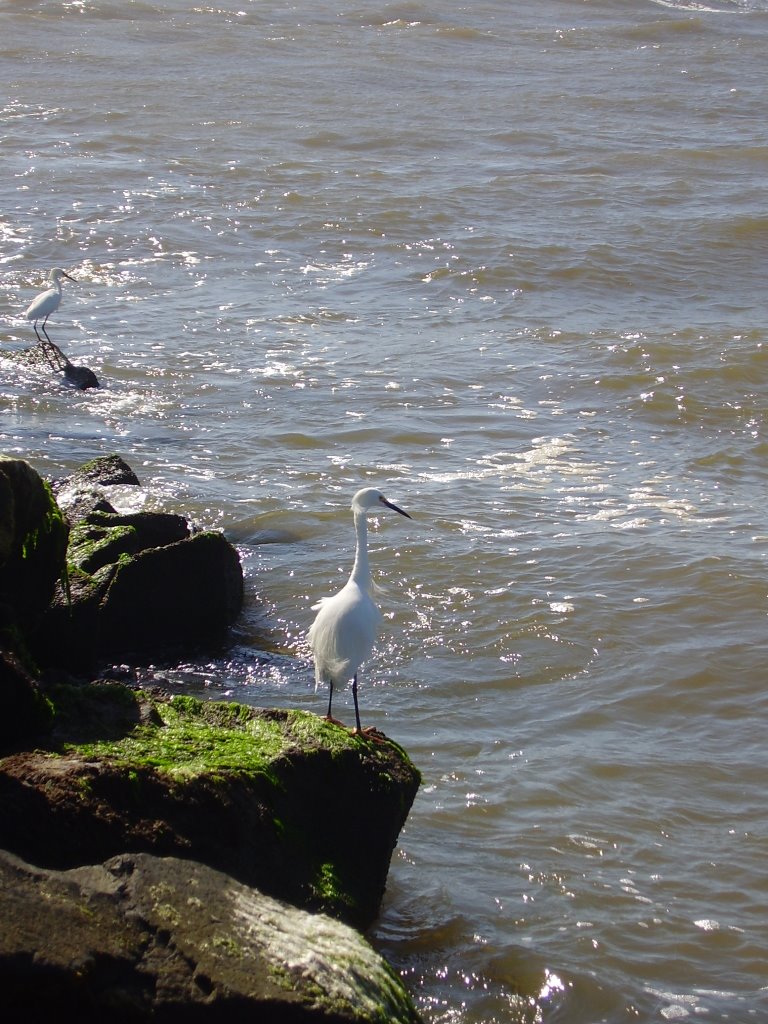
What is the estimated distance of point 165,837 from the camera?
3.65 meters

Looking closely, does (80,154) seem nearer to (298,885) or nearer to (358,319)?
(358,319)

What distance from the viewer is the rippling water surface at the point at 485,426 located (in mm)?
4980

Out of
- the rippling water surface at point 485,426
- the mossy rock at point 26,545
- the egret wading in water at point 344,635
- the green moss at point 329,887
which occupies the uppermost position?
the mossy rock at point 26,545

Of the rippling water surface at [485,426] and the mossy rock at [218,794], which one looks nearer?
the mossy rock at [218,794]

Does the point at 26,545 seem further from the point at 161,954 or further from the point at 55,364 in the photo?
the point at 55,364

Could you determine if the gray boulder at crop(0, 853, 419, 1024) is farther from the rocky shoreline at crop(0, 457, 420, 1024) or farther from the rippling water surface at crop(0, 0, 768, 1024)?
the rippling water surface at crop(0, 0, 768, 1024)

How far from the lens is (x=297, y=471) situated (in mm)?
9633

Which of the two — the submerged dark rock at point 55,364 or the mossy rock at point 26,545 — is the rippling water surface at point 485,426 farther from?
the mossy rock at point 26,545

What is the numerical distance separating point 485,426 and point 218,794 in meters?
7.09

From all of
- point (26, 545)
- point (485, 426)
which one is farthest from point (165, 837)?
point (485, 426)

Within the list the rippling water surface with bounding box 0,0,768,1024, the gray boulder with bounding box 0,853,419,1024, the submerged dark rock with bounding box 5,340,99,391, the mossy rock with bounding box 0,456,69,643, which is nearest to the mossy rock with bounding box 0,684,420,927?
the gray boulder with bounding box 0,853,419,1024

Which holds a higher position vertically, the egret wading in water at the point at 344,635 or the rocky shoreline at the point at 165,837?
the rocky shoreline at the point at 165,837

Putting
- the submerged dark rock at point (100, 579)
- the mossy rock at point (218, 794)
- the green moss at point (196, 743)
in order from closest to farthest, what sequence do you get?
the mossy rock at point (218, 794) → the green moss at point (196, 743) → the submerged dark rock at point (100, 579)

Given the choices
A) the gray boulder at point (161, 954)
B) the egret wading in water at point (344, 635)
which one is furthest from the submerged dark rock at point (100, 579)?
the gray boulder at point (161, 954)
